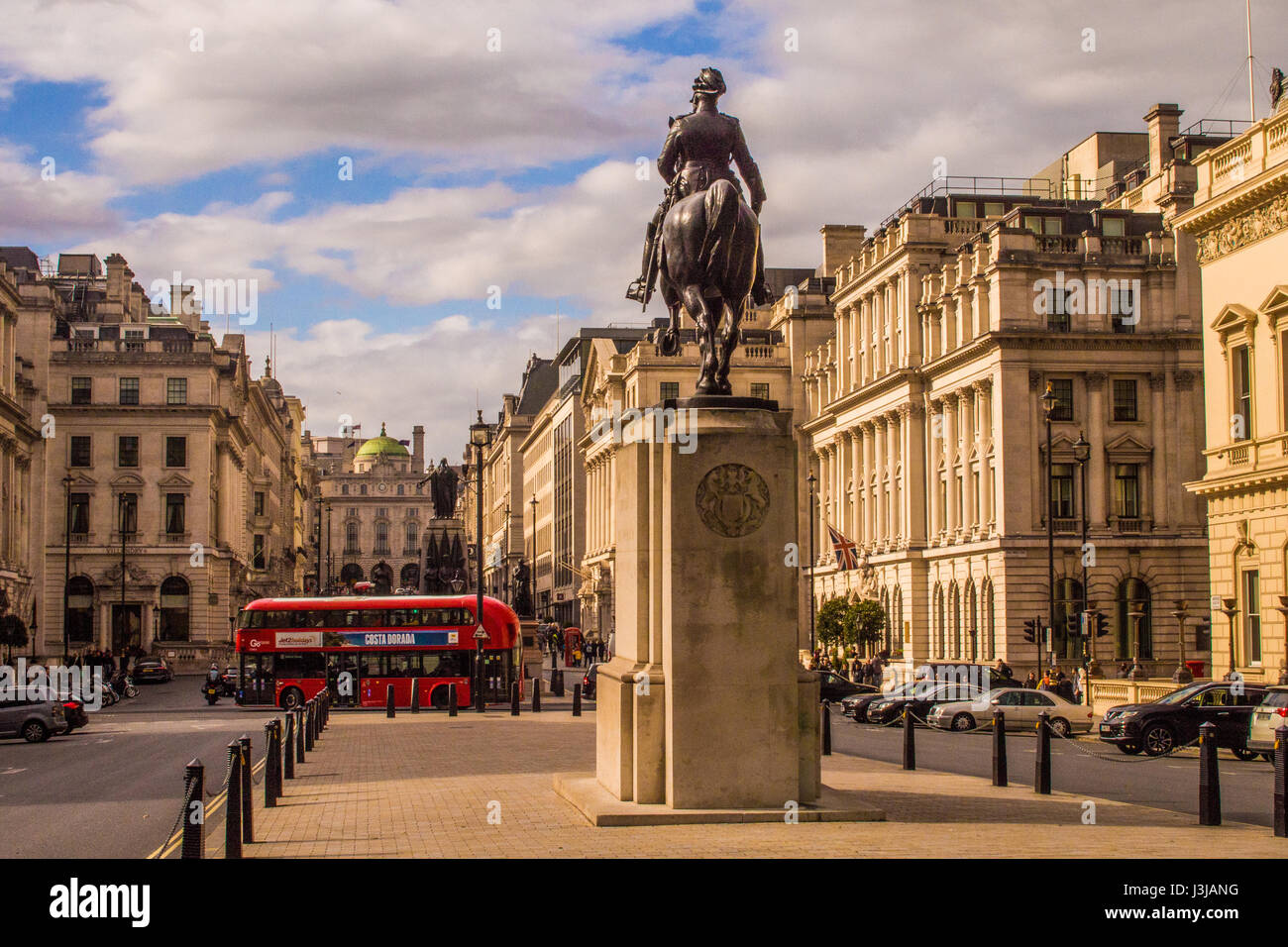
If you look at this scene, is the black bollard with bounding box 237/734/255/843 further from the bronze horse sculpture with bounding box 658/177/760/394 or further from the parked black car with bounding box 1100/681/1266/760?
the parked black car with bounding box 1100/681/1266/760

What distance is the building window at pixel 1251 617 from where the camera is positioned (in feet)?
133

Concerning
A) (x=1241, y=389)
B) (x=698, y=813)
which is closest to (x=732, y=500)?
(x=698, y=813)

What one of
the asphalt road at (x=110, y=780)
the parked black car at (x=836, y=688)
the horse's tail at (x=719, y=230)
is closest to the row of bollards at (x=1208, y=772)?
the horse's tail at (x=719, y=230)

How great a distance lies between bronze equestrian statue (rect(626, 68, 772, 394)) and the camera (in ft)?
50.3

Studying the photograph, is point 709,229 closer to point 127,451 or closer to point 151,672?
point 151,672

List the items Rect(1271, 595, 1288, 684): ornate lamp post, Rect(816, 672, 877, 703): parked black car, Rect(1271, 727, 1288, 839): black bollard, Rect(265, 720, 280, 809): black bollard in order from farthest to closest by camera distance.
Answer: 1. Rect(816, 672, 877, 703): parked black car
2. Rect(1271, 595, 1288, 684): ornate lamp post
3. Rect(265, 720, 280, 809): black bollard
4. Rect(1271, 727, 1288, 839): black bollard

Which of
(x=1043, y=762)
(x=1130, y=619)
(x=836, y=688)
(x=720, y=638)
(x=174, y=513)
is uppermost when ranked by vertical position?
(x=174, y=513)

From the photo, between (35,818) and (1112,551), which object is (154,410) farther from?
(35,818)

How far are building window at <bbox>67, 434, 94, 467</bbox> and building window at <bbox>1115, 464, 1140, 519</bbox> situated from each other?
6113 centimetres

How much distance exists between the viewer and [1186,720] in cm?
2983

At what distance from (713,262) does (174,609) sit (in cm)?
8453

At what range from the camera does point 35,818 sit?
19.2 meters

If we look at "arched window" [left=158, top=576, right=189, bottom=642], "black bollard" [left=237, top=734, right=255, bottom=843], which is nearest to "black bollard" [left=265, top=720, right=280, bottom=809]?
"black bollard" [left=237, top=734, right=255, bottom=843]

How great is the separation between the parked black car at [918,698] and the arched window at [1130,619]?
21.0m
